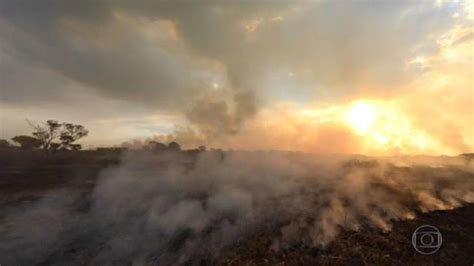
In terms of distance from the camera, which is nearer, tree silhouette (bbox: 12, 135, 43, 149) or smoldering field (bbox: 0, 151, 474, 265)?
smoldering field (bbox: 0, 151, 474, 265)

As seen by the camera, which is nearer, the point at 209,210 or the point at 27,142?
the point at 209,210

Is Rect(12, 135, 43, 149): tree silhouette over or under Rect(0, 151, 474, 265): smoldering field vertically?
over

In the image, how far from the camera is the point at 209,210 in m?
15.2

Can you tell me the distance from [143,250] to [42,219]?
653 cm

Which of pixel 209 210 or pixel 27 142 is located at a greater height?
pixel 27 142

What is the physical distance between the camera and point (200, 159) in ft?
79.6

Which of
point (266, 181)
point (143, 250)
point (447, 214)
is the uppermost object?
point (266, 181)

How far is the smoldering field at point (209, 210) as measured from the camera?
12.8 m

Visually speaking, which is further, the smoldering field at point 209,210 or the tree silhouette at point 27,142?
the tree silhouette at point 27,142

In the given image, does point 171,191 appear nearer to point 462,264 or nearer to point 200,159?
point 200,159

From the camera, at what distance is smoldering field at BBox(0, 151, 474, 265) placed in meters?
12.8

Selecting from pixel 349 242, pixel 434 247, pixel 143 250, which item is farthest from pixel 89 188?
pixel 434 247

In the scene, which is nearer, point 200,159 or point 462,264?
point 462,264

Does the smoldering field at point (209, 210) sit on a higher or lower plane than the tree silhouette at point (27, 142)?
lower
